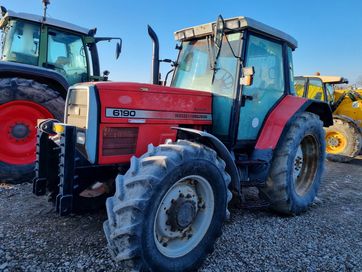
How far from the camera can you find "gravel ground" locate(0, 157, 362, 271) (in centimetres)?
247

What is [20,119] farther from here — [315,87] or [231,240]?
[315,87]

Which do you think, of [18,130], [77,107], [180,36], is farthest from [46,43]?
[77,107]

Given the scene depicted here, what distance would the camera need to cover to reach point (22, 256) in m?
2.46

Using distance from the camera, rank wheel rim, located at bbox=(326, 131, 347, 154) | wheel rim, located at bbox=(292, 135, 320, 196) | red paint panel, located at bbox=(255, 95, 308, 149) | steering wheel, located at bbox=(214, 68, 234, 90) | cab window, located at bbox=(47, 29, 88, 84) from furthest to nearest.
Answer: wheel rim, located at bbox=(326, 131, 347, 154)
cab window, located at bbox=(47, 29, 88, 84)
wheel rim, located at bbox=(292, 135, 320, 196)
red paint panel, located at bbox=(255, 95, 308, 149)
steering wheel, located at bbox=(214, 68, 234, 90)

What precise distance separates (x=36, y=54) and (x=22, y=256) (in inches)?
155

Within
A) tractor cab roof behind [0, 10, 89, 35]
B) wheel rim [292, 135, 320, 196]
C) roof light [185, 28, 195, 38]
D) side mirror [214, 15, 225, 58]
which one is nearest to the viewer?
side mirror [214, 15, 225, 58]

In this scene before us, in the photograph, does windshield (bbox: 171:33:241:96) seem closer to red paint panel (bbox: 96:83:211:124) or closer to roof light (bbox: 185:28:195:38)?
roof light (bbox: 185:28:195:38)

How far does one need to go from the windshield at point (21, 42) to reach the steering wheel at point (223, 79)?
3.58 meters

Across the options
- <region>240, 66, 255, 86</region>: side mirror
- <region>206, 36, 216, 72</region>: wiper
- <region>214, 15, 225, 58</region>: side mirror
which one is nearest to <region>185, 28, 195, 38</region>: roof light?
<region>206, 36, 216, 72</region>: wiper

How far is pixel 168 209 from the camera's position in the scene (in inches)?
93.7

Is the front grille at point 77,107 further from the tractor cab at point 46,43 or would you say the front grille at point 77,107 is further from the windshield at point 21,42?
the windshield at point 21,42

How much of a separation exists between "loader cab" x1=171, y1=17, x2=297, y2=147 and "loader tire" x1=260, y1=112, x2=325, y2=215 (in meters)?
0.39

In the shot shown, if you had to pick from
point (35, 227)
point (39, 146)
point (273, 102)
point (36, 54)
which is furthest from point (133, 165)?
point (36, 54)

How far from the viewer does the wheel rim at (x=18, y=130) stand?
14.7 ft
